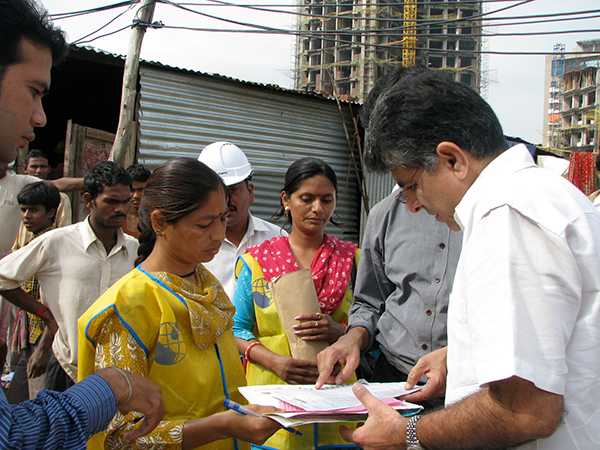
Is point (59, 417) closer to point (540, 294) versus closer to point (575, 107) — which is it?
point (540, 294)

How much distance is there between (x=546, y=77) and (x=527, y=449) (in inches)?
4230

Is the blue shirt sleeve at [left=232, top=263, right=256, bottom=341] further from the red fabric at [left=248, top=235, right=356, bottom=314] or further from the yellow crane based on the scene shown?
the yellow crane

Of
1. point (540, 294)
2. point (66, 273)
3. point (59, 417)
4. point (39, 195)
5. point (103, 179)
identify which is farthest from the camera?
point (39, 195)

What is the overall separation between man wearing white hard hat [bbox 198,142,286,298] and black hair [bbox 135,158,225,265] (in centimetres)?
117

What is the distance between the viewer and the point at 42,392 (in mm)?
1329

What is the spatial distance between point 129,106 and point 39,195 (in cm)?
259

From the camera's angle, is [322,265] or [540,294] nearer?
[540,294]

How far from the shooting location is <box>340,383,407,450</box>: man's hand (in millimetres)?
1459

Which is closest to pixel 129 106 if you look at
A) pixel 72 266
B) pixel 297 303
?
pixel 72 266

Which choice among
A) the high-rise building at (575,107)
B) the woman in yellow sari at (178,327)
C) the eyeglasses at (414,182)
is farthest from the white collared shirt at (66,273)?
the high-rise building at (575,107)

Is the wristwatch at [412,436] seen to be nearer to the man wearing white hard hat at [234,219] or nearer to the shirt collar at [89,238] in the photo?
the man wearing white hard hat at [234,219]

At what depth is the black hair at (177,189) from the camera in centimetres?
209

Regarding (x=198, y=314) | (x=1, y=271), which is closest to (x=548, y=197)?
(x=198, y=314)

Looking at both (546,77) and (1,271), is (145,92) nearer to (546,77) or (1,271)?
(1,271)
